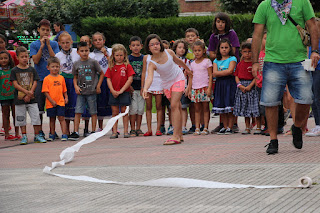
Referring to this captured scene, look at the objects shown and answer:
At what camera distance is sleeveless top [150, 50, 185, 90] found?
8856mm

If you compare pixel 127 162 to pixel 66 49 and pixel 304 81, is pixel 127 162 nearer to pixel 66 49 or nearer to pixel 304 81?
pixel 304 81

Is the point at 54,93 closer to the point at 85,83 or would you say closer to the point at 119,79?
the point at 85,83

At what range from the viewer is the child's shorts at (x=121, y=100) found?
10.8 meters

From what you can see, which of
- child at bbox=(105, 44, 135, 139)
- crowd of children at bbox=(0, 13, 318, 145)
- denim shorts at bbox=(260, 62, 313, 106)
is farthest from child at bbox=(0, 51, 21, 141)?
denim shorts at bbox=(260, 62, 313, 106)

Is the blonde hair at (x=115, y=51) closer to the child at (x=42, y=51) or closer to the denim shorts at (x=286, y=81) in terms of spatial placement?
the child at (x=42, y=51)

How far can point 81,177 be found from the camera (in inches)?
225

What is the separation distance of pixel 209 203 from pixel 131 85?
696 centimetres

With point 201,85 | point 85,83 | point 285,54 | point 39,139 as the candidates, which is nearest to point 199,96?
point 201,85

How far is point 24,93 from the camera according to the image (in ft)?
34.4

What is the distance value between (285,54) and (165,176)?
7.65 ft

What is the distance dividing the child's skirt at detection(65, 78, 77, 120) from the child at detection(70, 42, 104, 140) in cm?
31

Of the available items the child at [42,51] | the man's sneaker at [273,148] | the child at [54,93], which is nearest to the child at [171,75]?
the man's sneaker at [273,148]

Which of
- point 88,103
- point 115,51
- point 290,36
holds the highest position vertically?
point 290,36

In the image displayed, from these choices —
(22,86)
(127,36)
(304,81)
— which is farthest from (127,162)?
(127,36)
